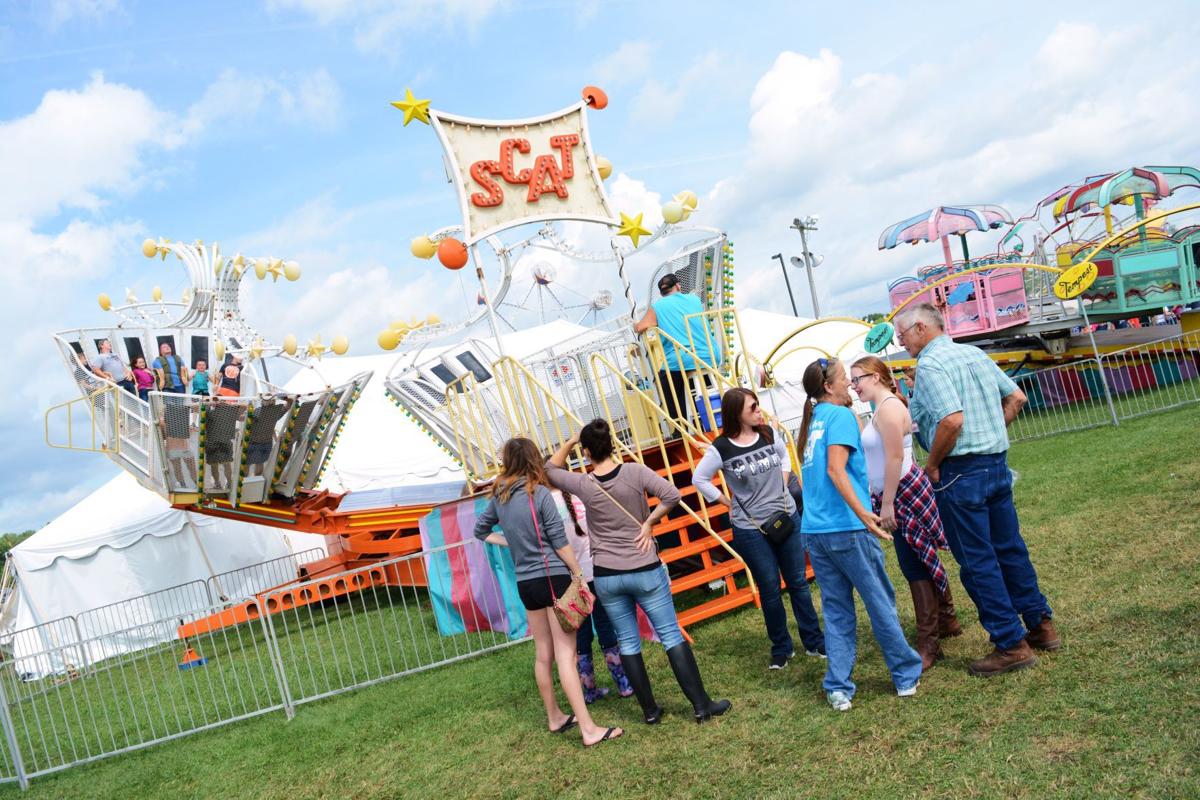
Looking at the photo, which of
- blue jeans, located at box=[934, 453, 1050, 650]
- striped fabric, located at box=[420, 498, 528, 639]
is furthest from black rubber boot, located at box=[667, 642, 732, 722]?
striped fabric, located at box=[420, 498, 528, 639]

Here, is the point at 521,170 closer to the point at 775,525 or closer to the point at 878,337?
the point at 775,525

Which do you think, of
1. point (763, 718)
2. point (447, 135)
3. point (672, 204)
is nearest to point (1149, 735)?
point (763, 718)

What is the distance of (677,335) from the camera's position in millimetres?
7129

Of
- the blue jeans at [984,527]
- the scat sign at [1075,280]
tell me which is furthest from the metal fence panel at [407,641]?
the scat sign at [1075,280]

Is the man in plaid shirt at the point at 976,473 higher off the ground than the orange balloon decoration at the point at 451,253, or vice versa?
the orange balloon decoration at the point at 451,253

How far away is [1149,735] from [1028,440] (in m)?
9.48

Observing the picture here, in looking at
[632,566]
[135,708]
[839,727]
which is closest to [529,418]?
[632,566]

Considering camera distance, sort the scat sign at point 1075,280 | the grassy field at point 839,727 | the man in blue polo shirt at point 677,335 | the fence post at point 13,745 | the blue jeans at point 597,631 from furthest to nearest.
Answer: the scat sign at point 1075,280 → the man in blue polo shirt at point 677,335 → the fence post at point 13,745 → the blue jeans at point 597,631 → the grassy field at point 839,727

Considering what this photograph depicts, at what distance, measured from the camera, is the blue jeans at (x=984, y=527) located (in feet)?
13.5

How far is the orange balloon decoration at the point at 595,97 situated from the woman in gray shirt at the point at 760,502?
12.3 ft

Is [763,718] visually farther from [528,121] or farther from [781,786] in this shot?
[528,121]

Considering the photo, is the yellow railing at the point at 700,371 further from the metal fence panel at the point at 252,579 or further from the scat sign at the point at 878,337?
the metal fence panel at the point at 252,579

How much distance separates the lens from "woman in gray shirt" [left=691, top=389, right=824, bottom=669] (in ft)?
16.3

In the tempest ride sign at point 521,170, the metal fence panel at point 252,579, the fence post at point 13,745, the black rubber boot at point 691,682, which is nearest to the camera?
the black rubber boot at point 691,682
